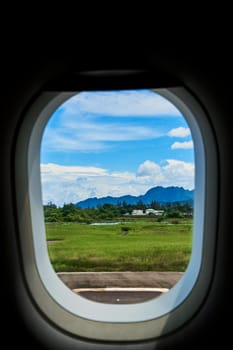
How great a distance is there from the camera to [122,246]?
7.47ft

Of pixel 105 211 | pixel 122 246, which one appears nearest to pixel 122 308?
pixel 122 246

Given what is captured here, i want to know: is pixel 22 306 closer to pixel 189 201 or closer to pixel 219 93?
pixel 189 201

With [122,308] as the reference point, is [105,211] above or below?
above

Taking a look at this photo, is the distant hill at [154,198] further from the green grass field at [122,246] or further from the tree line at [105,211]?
the green grass field at [122,246]

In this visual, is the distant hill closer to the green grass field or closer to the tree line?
the tree line

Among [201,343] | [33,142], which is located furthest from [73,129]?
[201,343]

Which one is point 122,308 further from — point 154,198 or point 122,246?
point 154,198

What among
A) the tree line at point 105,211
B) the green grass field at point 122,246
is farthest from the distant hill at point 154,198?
the green grass field at point 122,246

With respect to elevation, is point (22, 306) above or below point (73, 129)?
below

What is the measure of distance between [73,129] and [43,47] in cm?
Answer: 64

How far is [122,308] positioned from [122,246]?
33 cm

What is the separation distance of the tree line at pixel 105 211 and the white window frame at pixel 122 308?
78mm

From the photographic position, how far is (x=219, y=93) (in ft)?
5.59

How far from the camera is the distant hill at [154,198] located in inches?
83.0
